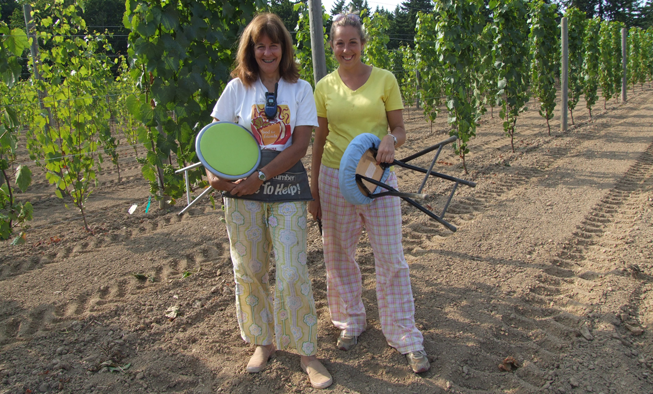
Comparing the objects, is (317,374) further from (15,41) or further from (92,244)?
(92,244)

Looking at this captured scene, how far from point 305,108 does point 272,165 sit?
329 mm

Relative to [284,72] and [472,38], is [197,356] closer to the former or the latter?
[284,72]

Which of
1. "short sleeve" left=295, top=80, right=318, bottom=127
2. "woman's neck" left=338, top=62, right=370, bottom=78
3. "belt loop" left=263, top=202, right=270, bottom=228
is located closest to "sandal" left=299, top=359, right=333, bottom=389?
"belt loop" left=263, top=202, right=270, bottom=228

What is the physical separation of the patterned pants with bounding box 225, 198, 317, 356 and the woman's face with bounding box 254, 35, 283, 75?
0.66 metres

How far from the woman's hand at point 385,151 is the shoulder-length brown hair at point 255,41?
1.78 ft

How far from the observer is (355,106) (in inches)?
95.4

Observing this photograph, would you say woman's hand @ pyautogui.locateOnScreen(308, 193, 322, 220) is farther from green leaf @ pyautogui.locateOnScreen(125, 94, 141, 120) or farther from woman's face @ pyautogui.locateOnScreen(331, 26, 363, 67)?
green leaf @ pyautogui.locateOnScreen(125, 94, 141, 120)

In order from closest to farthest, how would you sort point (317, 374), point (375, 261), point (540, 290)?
point (317, 374), point (375, 261), point (540, 290)

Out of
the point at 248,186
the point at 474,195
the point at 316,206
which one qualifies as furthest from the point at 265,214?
the point at 474,195

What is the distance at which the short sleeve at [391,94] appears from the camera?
2402 mm

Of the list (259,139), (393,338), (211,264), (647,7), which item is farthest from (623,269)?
(647,7)

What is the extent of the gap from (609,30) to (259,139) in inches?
684

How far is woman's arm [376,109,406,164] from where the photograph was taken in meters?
2.28

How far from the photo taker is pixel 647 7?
4991 cm
